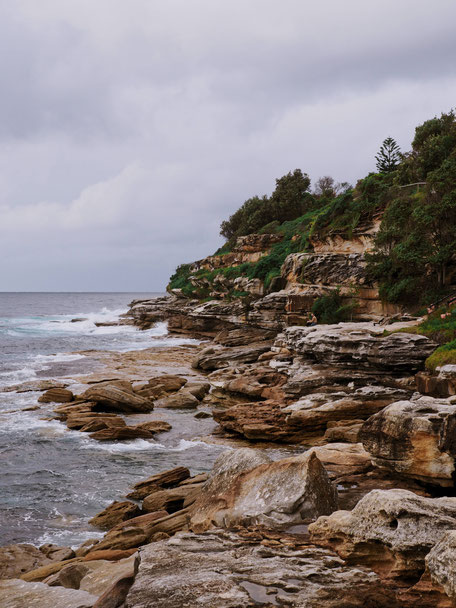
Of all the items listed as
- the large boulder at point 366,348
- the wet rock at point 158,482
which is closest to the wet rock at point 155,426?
the wet rock at point 158,482

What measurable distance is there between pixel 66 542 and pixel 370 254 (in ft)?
86.9

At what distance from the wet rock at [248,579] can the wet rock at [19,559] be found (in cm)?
533

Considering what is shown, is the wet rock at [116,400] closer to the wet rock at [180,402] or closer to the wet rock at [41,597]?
the wet rock at [180,402]

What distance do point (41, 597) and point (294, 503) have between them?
4.08 meters

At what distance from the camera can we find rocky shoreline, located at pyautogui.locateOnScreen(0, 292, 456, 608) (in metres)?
4.56

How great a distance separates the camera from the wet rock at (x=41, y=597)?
6027 millimetres

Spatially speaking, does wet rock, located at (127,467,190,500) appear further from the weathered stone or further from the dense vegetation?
the dense vegetation

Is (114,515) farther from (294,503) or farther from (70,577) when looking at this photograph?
(294,503)

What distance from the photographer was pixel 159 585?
4.65 m

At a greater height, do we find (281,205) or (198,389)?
(281,205)

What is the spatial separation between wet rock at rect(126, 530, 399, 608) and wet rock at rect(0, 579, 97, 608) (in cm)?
142

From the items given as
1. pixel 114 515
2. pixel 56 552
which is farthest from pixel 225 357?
pixel 56 552

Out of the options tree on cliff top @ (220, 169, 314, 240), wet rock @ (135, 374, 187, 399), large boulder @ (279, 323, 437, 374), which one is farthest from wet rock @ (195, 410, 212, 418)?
tree on cliff top @ (220, 169, 314, 240)

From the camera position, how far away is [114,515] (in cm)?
1149
